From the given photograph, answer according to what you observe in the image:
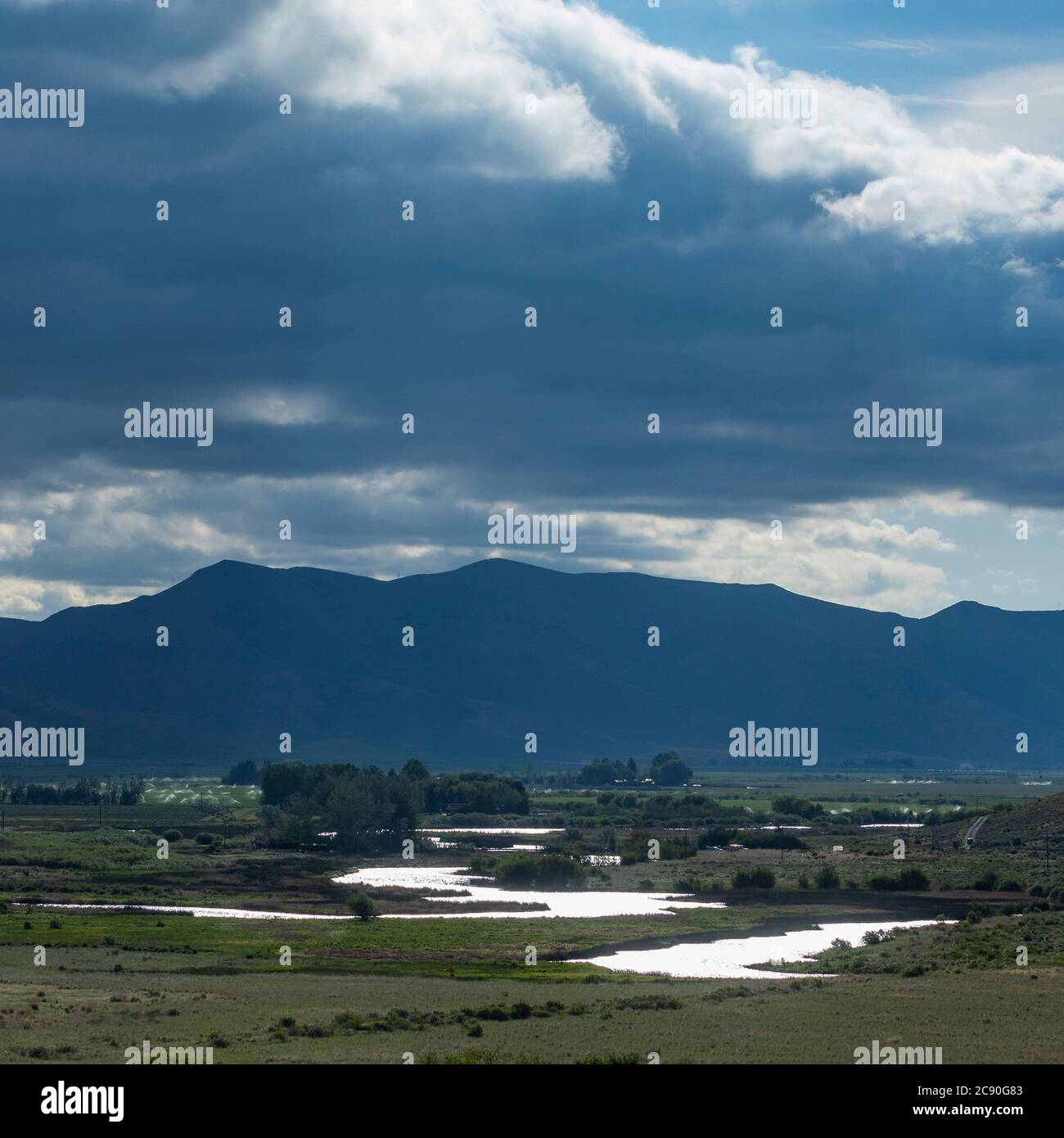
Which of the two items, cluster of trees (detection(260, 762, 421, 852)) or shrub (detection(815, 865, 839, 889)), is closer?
shrub (detection(815, 865, 839, 889))

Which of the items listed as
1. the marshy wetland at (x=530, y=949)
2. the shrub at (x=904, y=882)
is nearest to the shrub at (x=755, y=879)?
the marshy wetland at (x=530, y=949)

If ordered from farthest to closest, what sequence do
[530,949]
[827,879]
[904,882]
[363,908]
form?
[827,879]
[904,882]
[363,908]
[530,949]

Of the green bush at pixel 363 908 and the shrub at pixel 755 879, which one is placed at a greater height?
the green bush at pixel 363 908

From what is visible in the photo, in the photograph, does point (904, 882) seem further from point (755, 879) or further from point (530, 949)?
point (530, 949)

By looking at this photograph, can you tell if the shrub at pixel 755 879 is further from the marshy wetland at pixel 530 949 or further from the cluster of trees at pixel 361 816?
the cluster of trees at pixel 361 816

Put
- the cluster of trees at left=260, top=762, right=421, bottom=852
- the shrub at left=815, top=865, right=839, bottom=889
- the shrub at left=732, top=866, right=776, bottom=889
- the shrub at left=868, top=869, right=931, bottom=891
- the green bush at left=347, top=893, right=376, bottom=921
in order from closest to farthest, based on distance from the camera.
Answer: the green bush at left=347, top=893, right=376, bottom=921 < the shrub at left=868, top=869, right=931, bottom=891 < the shrub at left=815, top=865, right=839, bottom=889 < the shrub at left=732, top=866, right=776, bottom=889 < the cluster of trees at left=260, top=762, right=421, bottom=852

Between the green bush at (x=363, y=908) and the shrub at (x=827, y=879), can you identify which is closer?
the green bush at (x=363, y=908)

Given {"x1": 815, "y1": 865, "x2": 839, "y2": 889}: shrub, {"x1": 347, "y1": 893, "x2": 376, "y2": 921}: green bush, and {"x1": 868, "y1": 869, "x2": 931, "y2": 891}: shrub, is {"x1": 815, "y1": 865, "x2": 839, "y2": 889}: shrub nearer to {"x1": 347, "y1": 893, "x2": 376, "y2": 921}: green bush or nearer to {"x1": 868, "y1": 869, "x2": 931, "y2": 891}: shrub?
{"x1": 868, "y1": 869, "x2": 931, "y2": 891}: shrub

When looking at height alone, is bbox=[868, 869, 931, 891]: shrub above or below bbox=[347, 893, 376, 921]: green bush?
below

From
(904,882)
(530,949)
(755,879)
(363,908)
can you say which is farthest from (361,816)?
(530,949)

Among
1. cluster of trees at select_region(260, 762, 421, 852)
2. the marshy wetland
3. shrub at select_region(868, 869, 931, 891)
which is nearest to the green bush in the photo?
the marshy wetland
